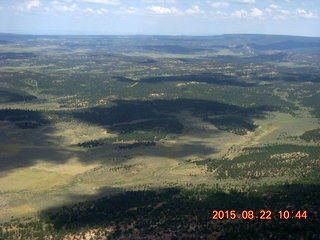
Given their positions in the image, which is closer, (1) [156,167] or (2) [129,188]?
(2) [129,188]

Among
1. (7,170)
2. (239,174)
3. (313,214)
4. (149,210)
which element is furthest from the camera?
(7,170)

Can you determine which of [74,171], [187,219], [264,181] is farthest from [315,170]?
[74,171]

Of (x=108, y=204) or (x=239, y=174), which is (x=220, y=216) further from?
(x=239, y=174)

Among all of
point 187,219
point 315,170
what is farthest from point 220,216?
point 315,170

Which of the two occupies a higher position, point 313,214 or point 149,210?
point 313,214

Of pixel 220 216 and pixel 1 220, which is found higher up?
pixel 220 216

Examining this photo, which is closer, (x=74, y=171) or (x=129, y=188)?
(x=129, y=188)

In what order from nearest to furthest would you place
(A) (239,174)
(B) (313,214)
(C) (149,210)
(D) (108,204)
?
(B) (313,214)
(C) (149,210)
(D) (108,204)
(A) (239,174)

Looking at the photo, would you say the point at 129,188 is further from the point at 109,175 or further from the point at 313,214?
the point at 313,214

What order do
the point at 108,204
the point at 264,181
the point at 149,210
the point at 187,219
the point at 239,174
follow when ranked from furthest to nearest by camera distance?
the point at 239,174 → the point at 264,181 → the point at 108,204 → the point at 149,210 → the point at 187,219
